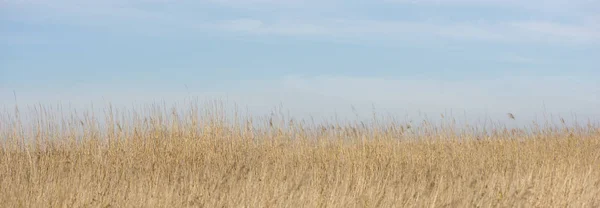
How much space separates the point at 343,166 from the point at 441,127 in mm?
2206

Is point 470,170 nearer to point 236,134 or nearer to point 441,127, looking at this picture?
point 441,127

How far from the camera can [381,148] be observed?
9898 mm

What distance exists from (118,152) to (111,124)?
2.14ft

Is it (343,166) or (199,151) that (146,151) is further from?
(343,166)

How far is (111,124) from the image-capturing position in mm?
10297

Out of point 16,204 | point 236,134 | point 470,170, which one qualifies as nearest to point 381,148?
point 470,170

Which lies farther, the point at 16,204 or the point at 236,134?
the point at 236,134

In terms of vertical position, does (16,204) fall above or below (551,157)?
above

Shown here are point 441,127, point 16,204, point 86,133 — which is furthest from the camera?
point 441,127

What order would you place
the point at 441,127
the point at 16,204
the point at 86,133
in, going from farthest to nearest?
the point at 441,127 → the point at 86,133 → the point at 16,204

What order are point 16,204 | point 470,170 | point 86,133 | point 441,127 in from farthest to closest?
point 441,127 < point 86,133 < point 470,170 < point 16,204

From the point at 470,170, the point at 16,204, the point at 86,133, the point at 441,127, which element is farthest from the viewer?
the point at 441,127

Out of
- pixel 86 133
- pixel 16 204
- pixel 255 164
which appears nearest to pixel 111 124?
pixel 86 133

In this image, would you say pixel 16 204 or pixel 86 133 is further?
pixel 86 133
